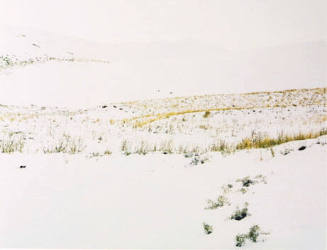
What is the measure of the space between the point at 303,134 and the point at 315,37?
25.7 inches

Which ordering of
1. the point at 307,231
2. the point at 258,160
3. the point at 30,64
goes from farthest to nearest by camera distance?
the point at 30,64 → the point at 258,160 → the point at 307,231

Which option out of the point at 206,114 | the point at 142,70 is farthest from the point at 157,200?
the point at 142,70

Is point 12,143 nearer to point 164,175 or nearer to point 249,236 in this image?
point 164,175

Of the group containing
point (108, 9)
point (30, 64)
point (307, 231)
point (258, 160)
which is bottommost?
point (307, 231)

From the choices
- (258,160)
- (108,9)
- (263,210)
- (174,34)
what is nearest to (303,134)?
(258,160)

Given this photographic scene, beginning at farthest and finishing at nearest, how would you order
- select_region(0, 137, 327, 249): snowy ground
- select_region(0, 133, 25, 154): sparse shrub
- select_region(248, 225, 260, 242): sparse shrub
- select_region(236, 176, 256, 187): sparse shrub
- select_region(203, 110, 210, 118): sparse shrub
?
1. select_region(203, 110, 210, 118): sparse shrub
2. select_region(0, 133, 25, 154): sparse shrub
3. select_region(236, 176, 256, 187): sparse shrub
4. select_region(0, 137, 327, 249): snowy ground
5. select_region(248, 225, 260, 242): sparse shrub

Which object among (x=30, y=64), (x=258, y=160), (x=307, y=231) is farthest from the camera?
(x=30, y=64)

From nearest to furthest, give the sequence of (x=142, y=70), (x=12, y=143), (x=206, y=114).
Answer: (x=12, y=143) < (x=206, y=114) < (x=142, y=70)

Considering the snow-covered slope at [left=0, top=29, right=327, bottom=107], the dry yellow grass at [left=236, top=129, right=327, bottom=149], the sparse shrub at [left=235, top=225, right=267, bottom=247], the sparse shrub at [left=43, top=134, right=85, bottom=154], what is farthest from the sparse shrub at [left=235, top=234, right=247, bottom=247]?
the sparse shrub at [left=43, top=134, right=85, bottom=154]

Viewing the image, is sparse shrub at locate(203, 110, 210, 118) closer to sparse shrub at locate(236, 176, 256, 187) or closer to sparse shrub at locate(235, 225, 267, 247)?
sparse shrub at locate(236, 176, 256, 187)

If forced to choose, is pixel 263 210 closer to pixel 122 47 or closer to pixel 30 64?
pixel 122 47

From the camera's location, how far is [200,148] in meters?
2.54

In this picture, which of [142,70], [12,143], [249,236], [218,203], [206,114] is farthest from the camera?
[142,70]

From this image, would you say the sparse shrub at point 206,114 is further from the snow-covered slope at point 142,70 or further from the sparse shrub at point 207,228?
the sparse shrub at point 207,228
